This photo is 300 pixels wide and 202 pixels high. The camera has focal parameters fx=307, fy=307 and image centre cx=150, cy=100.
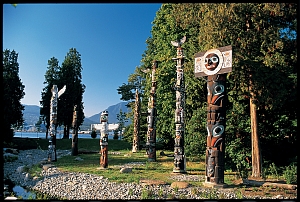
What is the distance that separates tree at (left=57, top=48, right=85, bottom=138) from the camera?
31.2 metres

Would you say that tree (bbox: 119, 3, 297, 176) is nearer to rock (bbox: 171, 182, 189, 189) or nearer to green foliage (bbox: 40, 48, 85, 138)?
rock (bbox: 171, 182, 189, 189)

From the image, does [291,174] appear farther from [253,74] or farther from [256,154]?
[253,74]

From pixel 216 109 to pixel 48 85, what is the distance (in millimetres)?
26066

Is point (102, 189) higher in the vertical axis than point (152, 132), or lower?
lower

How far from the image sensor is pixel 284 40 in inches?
453

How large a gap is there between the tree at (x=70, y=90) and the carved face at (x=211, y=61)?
23.1 metres

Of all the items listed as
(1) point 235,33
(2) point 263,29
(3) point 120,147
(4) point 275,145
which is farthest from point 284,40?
(3) point 120,147

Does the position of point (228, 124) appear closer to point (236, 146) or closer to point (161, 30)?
point (236, 146)

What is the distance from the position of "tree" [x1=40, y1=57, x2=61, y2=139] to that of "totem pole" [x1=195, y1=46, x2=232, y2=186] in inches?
977

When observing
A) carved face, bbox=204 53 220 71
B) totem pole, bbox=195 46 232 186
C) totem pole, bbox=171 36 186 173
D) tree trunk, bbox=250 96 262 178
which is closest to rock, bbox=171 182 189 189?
totem pole, bbox=195 46 232 186

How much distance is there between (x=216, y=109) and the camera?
9328 mm

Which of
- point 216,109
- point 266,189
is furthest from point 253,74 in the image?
point 266,189

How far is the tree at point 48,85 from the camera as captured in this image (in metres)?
31.5

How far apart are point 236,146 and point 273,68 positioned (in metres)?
3.42
